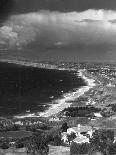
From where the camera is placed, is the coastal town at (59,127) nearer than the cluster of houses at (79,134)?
Yes

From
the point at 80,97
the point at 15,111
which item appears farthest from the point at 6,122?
the point at 80,97

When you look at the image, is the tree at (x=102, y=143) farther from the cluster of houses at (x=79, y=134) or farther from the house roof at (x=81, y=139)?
the cluster of houses at (x=79, y=134)

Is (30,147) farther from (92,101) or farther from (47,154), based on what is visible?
(92,101)

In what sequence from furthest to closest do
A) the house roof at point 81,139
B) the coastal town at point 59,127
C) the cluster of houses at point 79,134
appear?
the cluster of houses at point 79,134, the house roof at point 81,139, the coastal town at point 59,127

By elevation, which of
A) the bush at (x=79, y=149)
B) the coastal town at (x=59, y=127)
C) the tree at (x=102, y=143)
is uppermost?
the tree at (x=102, y=143)

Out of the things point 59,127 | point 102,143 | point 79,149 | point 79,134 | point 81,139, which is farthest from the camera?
point 59,127

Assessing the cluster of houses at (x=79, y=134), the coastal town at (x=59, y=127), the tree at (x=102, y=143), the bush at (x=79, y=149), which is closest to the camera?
the bush at (x=79, y=149)

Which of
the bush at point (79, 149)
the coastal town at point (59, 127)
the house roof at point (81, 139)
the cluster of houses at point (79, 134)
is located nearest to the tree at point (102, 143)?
the coastal town at point (59, 127)

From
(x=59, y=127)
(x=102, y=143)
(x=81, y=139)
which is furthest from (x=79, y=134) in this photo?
(x=102, y=143)

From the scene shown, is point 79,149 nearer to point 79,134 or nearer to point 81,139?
point 81,139

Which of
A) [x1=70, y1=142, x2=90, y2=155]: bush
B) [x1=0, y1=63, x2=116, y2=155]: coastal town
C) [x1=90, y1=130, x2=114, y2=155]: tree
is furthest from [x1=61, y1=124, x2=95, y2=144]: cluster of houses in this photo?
[x1=70, y1=142, x2=90, y2=155]: bush

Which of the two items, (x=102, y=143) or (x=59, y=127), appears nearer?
(x=102, y=143)
